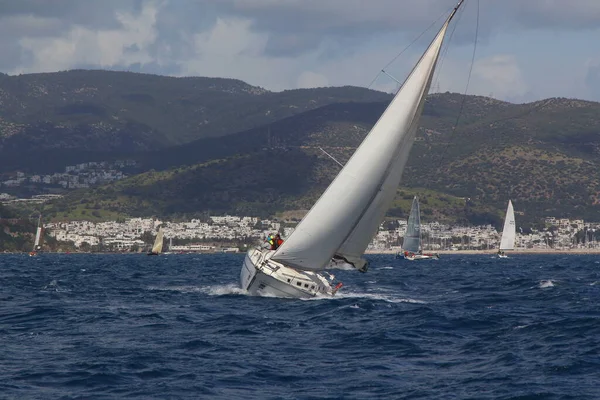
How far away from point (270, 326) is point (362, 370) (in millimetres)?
9434

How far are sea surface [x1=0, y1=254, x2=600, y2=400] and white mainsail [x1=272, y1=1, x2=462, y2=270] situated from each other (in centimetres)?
240

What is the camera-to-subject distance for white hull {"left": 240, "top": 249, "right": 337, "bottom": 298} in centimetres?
4616

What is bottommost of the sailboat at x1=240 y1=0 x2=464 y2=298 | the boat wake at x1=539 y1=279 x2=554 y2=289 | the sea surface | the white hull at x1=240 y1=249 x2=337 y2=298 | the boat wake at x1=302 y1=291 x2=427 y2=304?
the sea surface

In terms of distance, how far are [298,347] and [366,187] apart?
13582mm

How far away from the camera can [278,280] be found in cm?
4588

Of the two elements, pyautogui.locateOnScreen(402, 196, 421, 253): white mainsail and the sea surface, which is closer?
the sea surface

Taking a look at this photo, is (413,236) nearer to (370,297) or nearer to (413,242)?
(413,242)

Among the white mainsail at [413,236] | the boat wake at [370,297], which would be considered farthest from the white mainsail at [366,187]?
the white mainsail at [413,236]

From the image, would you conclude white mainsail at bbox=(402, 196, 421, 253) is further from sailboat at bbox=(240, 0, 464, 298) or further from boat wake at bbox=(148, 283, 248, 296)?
sailboat at bbox=(240, 0, 464, 298)

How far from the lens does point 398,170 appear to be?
44.1 meters

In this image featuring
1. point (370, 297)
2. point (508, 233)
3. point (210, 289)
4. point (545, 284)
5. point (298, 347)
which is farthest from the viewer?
point (508, 233)

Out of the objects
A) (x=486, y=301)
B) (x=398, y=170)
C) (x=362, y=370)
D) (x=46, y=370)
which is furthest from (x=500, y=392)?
(x=486, y=301)

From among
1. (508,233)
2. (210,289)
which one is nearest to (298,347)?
(210,289)

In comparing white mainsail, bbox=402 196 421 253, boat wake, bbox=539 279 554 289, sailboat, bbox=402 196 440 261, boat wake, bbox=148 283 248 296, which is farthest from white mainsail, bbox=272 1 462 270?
sailboat, bbox=402 196 440 261
